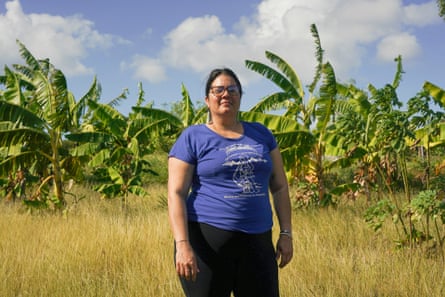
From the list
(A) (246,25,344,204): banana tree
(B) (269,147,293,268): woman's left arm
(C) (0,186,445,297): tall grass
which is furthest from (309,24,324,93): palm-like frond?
(B) (269,147,293,268): woman's left arm

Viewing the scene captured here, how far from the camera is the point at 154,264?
16.1ft

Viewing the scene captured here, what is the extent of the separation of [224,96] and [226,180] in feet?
1.59

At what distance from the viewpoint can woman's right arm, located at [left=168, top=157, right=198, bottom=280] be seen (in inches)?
96.2

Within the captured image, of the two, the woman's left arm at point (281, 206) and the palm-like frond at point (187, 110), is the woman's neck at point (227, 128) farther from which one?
the palm-like frond at point (187, 110)

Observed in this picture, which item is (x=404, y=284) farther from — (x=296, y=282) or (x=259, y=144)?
(x=259, y=144)

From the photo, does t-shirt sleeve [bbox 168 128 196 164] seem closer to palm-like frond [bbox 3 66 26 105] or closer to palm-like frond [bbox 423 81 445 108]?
palm-like frond [bbox 423 81 445 108]

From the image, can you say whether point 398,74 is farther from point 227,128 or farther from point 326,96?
point 227,128

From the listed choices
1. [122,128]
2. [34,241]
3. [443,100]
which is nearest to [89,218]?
[34,241]

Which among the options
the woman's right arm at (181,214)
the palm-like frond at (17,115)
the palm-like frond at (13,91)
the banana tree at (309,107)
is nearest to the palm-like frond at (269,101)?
the banana tree at (309,107)

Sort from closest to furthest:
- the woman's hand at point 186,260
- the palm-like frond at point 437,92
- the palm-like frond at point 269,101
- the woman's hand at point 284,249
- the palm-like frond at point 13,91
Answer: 1. the woman's hand at point 186,260
2. the woman's hand at point 284,249
3. the palm-like frond at point 437,92
4. the palm-like frond at point 13,91
5. the palm-like frond at point 269,101

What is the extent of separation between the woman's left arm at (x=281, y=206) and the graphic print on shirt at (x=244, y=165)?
26 cm

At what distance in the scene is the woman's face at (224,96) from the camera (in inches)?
103

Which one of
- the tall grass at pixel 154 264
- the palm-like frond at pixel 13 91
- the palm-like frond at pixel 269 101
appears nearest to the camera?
the tall grass at pixel 154 264

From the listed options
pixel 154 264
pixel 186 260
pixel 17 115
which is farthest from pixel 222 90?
pixel 17 115
